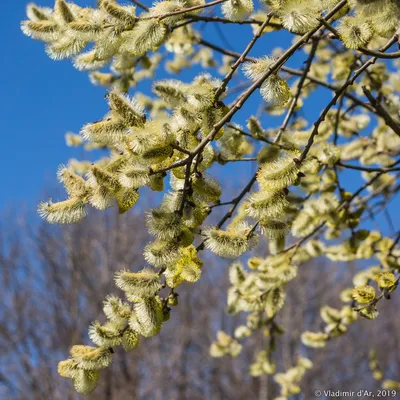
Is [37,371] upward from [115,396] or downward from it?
upward

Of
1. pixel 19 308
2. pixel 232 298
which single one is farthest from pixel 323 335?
pixel 19 308

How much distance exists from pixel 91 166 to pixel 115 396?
821 cm

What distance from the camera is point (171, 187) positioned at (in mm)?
1219

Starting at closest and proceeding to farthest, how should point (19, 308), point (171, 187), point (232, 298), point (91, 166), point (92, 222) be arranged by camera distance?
point (91, 166)
point (171, 187)
point (232, 298)
point (19, 308)
point (92, 222)

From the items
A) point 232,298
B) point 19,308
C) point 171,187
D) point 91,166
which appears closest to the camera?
point 91,166

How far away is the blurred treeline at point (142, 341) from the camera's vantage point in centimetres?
903

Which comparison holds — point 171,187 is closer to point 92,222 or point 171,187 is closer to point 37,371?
point 37,371

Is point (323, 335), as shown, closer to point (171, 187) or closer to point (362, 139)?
point (362, 139)

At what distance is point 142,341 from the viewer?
9.51 meters

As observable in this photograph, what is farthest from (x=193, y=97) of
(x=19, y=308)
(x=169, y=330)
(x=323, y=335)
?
(x=169, y=330)

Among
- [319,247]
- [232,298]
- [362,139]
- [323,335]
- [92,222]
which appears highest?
[92,222]

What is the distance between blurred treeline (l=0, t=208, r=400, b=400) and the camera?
9031mm

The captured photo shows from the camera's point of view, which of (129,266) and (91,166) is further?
(129,266)

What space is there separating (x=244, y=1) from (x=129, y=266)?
30.3 ft
